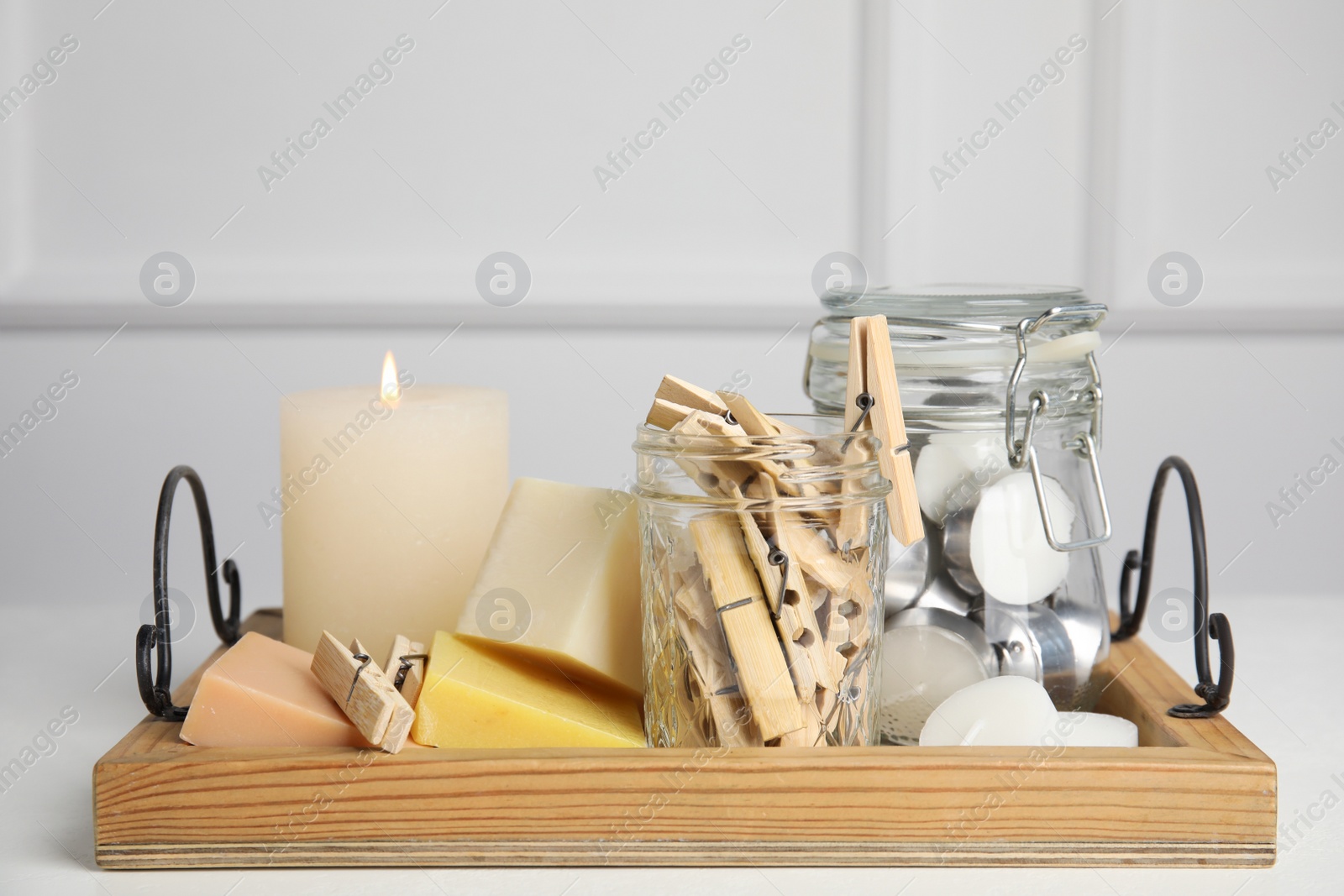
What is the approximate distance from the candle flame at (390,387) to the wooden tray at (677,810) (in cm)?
17

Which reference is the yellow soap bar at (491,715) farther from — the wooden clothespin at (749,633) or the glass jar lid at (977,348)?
the glass jar lid at (977,348)

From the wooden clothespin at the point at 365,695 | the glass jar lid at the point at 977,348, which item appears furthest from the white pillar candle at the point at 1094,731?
the wooden clothespin at the point at 365,695

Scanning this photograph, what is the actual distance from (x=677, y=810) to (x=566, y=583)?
95 mm

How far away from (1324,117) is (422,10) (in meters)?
0.73

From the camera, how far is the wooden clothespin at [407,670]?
0.42 meters

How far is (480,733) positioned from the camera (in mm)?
404

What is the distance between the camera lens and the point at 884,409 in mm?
412

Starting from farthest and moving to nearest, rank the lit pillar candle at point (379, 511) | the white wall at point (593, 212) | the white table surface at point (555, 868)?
1. the white wall at point (593, 212)
2. the lit pillar candle at point (379, 511)
3. the white table surface at point (555, 868)

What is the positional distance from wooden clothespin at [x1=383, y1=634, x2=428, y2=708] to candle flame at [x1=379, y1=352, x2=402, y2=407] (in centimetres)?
11

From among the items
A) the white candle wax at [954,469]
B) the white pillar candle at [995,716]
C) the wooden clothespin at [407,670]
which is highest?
the white candle wax at [954,469]

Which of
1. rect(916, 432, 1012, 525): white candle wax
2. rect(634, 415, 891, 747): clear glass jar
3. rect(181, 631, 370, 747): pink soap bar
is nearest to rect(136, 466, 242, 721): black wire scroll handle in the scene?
rect(181, 631, 370, 747): pink soap bar

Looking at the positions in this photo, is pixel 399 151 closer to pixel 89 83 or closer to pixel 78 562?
pixel 89 83

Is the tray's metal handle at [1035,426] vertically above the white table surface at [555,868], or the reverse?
the tray's metal handle at [1035,426]

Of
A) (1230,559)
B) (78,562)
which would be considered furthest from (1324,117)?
(78,562)
